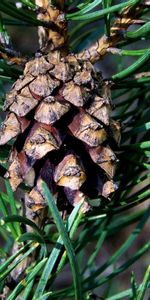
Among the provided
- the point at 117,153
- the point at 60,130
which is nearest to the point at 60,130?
the point at 60,130

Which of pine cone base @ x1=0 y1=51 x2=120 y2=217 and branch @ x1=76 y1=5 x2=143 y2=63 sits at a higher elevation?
branch @ x1=76 y1=5 x2=143 y2=63

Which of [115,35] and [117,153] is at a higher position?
[115,35]

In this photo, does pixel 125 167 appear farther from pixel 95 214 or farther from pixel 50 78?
pixel 50 78

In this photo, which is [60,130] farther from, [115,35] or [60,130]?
[115,35]

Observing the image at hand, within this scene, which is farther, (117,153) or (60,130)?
(117,153)

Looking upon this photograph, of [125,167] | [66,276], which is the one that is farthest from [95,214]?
[66,276]
